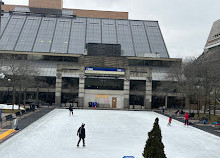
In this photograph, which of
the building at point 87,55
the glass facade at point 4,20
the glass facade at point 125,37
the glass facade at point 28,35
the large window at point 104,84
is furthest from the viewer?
the glass facade at point 4,20

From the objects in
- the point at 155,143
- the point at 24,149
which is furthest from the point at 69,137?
the point at 155,143

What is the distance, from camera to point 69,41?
69688 mm

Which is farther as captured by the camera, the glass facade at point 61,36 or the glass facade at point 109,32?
the glass facade at point 109,32

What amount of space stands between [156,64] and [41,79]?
93.7ft

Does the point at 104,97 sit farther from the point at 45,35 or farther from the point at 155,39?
the point at 155,39

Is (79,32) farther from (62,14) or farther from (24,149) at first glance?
(24,149)

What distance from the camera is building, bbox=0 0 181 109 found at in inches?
2115

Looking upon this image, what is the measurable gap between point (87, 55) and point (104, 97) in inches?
390

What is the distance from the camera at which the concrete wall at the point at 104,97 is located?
53594 millimetres

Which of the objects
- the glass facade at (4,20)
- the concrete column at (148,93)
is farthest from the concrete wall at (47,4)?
the concrete column at (148,93)

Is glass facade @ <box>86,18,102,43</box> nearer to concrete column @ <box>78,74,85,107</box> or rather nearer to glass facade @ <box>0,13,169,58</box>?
glass facade @ <box>0,13,169,58</box>

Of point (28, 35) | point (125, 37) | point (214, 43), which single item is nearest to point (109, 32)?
point (125, 37)

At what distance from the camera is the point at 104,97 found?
53875 mm

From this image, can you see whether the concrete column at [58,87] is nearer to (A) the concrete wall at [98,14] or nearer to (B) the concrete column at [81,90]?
(B) the concrete column at [81,90]
